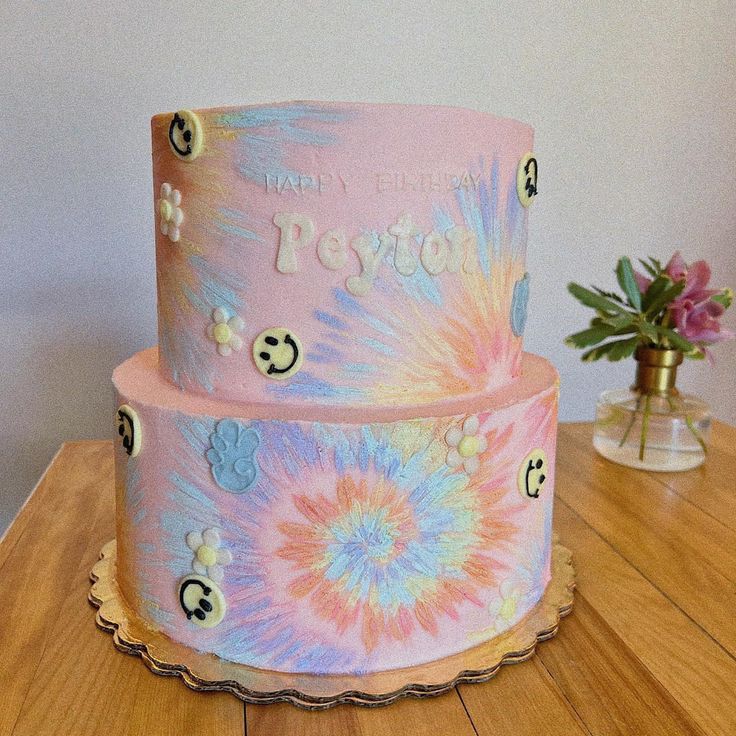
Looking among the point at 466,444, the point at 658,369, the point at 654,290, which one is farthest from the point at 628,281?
the point at 466,444

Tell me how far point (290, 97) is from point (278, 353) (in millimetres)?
972

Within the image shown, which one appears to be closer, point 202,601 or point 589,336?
point 202,601

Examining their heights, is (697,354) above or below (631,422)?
above

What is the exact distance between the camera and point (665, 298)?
1.25 metres

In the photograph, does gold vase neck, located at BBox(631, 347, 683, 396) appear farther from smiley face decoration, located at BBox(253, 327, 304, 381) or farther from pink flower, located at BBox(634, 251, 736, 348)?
smiley face decoration, located at BBox(253, 327, 304, 381)

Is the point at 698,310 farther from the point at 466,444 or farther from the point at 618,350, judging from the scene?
the point at 466,444

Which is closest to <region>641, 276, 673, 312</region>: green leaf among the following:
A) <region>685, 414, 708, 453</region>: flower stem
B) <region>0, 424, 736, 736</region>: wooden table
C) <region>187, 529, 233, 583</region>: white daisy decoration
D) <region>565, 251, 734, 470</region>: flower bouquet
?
<region>565, 251, 734, 470</region>: flower bouquet

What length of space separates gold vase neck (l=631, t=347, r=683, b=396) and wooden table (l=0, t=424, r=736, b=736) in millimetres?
244

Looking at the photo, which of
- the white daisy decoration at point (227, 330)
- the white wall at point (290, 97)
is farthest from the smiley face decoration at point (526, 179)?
the white wall at point (290, 97)

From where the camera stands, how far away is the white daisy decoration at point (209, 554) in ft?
2.36

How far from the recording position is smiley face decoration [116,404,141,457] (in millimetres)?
758

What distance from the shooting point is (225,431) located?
0.70m

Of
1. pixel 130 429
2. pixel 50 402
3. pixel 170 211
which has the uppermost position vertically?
pixel 170 211

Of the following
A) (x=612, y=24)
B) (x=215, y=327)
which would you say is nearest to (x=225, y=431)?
(x=215, y=327)
